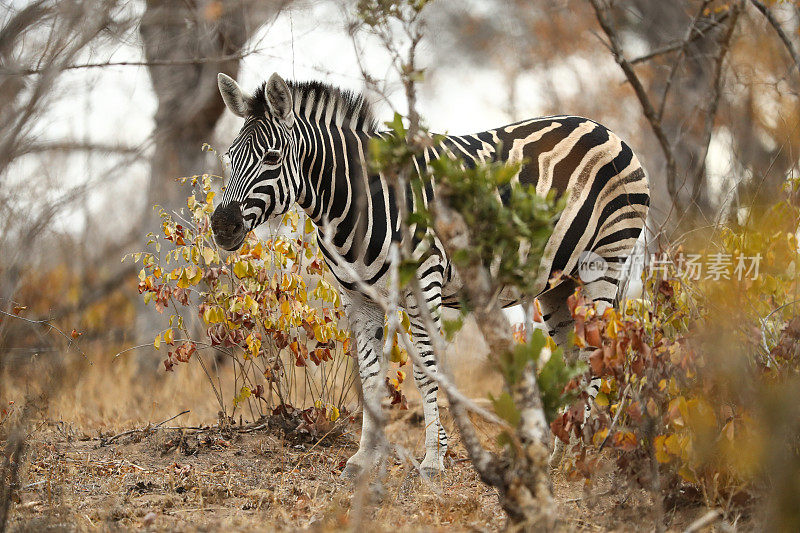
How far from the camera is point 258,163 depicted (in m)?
4.02

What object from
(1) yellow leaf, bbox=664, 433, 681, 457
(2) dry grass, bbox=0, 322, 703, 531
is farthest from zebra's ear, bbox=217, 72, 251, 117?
(1) yellow leaf, bbox=664, 433, 681, 457

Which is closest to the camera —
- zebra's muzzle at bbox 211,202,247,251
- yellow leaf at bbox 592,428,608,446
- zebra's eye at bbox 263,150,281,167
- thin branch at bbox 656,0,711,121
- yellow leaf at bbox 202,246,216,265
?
yellow leaf at bbox 592,428,608,446

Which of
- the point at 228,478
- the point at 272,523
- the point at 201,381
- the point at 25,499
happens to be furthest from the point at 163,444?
the point at 201,381

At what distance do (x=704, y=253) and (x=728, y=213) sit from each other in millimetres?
885

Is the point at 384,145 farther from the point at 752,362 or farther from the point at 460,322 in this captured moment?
the point at 752,362

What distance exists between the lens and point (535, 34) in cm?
1767

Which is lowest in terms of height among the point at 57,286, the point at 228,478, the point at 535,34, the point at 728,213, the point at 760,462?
the point at 760,462

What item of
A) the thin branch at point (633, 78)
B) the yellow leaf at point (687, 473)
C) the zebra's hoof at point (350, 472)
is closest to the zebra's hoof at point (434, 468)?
the zebra's hoof at point (350, 472)

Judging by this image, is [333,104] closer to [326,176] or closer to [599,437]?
[326,176]

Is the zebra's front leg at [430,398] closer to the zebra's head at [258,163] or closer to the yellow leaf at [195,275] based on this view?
the zebra's head at [258,163]

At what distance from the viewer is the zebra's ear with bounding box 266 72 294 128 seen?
4.15 m

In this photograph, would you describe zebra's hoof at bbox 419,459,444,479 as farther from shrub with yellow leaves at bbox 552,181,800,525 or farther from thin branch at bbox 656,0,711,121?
thin branch at bbox 656,0,711,121

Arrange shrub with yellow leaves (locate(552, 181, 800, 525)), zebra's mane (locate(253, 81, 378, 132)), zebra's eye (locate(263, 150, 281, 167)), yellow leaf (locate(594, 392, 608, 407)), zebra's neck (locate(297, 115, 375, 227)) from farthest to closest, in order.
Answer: zebra's mane (locate(253, 81, 378, 132))
zebra's neck (locate(297, 115, 375, 227))
zebra's eye (locate(263, 150, 281, 167))
yellow leaf (locate(594, 392, 608, 407))
shrub with yellow leaves (locate(552, 181, 800, 525))

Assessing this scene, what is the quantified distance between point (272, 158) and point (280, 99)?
0.38 metres
